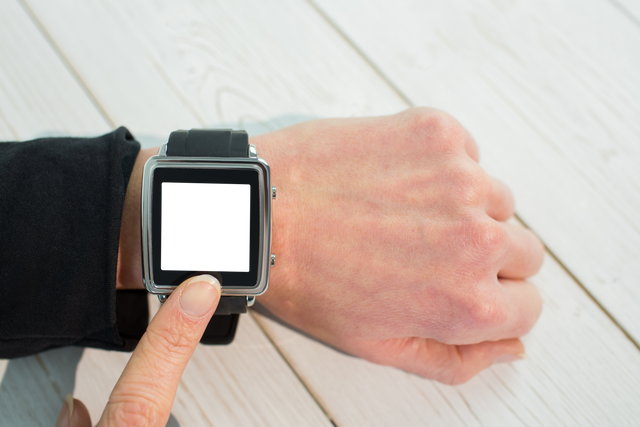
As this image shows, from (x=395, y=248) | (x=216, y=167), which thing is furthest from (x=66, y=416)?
(x=395, y=248)

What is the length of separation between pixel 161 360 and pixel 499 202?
0.77 m

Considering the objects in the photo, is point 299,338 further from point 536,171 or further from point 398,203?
point 536,171

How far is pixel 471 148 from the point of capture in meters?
0.93

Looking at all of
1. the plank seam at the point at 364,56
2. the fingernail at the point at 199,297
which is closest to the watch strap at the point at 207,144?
the fingernail at the point at 199,297

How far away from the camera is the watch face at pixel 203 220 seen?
722mm

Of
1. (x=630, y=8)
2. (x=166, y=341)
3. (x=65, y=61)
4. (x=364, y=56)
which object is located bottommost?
(x=166, y=341)

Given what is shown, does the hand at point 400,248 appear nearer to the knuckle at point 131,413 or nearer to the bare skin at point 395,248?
the bare skin at point 395,248

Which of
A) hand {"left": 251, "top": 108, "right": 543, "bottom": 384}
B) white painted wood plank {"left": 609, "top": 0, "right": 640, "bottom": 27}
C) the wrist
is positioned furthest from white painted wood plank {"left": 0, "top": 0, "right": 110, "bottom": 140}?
white painted wood plank {"left": 609, "top": 0, "right": 640, "bottom": 27}

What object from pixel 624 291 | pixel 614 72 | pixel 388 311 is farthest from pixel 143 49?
pixel 624 291

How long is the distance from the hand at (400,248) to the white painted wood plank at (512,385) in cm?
6

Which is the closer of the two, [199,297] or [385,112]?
[199,297]

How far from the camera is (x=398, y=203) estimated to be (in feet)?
2.81

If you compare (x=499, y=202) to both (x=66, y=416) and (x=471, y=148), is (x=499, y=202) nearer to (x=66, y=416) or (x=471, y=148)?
(x=471, y=148)

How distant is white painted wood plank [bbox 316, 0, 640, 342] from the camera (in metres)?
0.98
